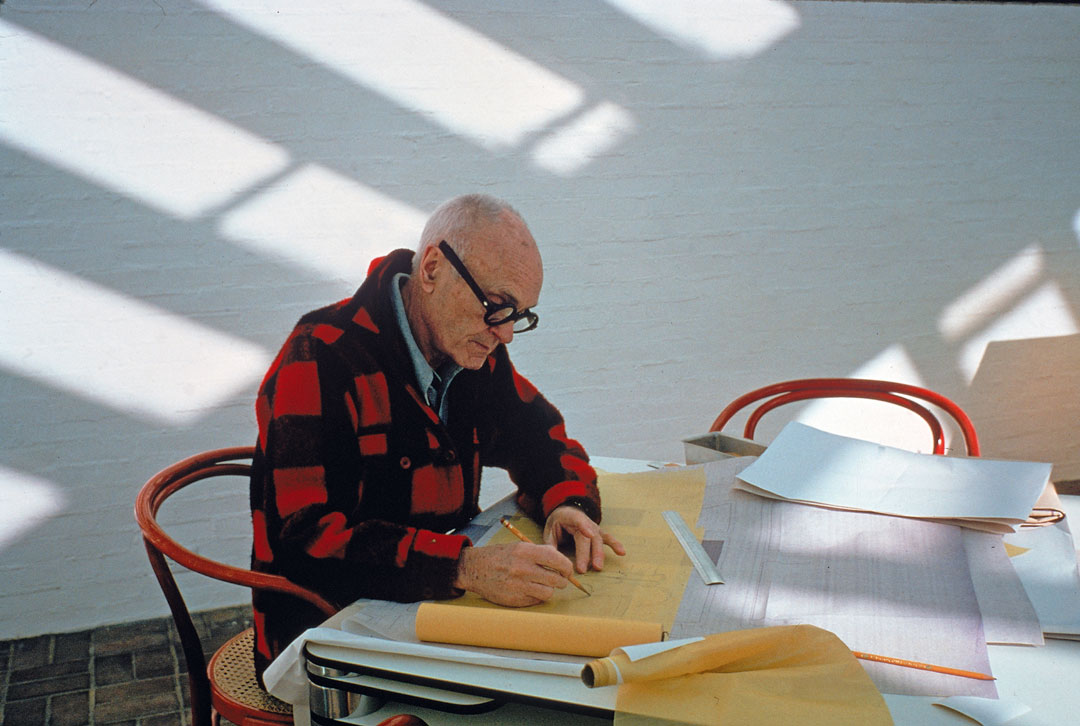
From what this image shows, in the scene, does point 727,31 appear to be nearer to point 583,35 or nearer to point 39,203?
point 583,35

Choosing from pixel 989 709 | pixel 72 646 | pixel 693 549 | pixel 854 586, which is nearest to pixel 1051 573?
pixel 854 586

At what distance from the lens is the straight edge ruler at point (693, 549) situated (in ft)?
4.09

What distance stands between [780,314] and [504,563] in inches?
116

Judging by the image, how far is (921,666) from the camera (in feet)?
3.37

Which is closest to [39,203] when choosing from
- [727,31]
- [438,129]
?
[438,129]

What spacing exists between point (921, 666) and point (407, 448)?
89cm

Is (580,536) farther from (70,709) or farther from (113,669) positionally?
(113,669)

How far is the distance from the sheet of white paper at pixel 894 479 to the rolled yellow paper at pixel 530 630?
568mm

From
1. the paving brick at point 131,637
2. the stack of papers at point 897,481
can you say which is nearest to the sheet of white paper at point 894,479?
the stack of papers at point 897,481

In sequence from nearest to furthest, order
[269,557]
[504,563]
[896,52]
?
1. [504,563]
2. [269,557]
3. [896,52]

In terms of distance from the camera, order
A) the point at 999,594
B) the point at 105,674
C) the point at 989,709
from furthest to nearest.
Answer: the point at 105,674
the point at 999,594
the point at 989,709

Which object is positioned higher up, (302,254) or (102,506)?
(302,254)

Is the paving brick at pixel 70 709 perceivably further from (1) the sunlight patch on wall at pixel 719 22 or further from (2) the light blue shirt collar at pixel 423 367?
(1) the sunlight patch on wall at pixel 719 22

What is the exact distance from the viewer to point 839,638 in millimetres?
1039
